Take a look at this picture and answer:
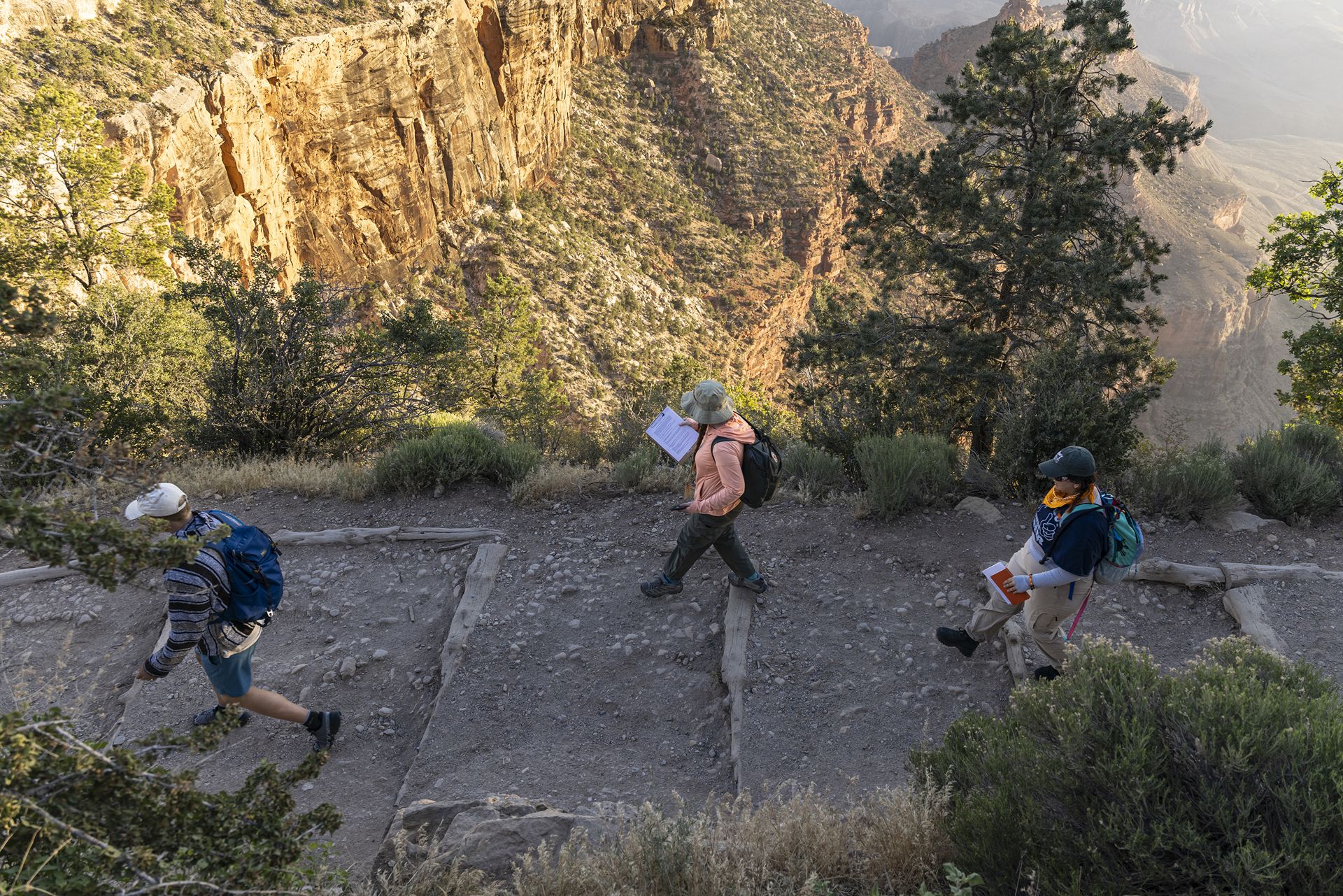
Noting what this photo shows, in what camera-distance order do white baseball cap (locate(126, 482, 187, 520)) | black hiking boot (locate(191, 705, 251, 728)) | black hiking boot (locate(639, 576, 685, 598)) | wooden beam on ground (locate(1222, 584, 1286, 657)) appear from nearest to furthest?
white baseball cap (locate(126, 482, 187, 520)) → black hiking boot (locate(191, 705, 251, 728)) → wooden beam on ground (locate(1222, 584, 1286, 657)) → black hiking boot (locate(639, 576, 685, 598))

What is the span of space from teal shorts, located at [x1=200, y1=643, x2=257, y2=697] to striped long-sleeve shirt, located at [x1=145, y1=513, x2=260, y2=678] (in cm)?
6

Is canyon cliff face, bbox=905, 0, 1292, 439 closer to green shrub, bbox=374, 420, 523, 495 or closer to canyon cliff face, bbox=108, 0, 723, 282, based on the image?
canyon cliff face, bbox=108, 0, 723, 282

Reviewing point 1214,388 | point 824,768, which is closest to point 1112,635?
point 824,768

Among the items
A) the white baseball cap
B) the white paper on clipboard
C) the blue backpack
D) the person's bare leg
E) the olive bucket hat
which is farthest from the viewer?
the white paper on clipboard

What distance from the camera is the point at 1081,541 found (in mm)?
3824

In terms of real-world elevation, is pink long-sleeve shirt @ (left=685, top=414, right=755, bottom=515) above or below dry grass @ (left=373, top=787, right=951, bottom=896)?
above

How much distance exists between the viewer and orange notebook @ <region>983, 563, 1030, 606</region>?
421 centimetres

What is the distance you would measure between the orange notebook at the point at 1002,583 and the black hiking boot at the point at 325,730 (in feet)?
13.4

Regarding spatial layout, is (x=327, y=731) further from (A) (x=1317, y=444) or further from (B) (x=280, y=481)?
(A) (x=1317, y=444)

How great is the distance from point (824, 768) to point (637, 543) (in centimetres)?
257

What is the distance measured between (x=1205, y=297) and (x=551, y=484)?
84.5 metres

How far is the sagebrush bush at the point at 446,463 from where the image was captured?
7.00 m

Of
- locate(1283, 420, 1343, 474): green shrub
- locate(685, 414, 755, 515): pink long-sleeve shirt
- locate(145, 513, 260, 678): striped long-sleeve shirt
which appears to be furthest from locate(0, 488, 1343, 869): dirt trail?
locate(1283, 420, 1343, 474): green shrub

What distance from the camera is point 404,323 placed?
969 centimetres
